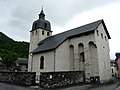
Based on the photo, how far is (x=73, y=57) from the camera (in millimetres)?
22969

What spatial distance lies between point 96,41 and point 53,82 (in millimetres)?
9390

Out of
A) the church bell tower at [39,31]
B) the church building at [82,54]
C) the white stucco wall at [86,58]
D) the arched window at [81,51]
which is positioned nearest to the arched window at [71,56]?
the church building at [82,54]

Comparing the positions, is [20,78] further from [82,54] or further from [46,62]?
[82,54]

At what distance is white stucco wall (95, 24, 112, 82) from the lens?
20447 millimetres

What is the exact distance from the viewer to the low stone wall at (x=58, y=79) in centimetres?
1419

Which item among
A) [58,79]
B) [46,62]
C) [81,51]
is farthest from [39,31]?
[58,79]

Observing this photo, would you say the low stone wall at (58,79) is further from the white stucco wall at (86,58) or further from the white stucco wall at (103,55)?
the white stucco wall at (103,55)

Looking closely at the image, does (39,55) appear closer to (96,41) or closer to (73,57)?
(73,57)

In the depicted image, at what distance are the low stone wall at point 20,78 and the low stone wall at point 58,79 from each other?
1.82 m

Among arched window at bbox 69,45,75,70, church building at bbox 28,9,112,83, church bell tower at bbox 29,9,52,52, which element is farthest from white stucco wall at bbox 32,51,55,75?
church bell tower at bbox 29,9,52,52

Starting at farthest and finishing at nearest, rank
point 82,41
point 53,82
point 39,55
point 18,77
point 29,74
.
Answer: point 39,55, point 82,41, point 18,77, point 29,74, point 53,82

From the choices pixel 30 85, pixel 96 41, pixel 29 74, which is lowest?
pixel 30 85

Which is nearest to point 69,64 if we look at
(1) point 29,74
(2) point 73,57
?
(2) point 73,57

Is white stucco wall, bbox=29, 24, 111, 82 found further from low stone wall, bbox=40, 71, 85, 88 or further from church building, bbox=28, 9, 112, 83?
low stone wall, bbox=40, 71, 85, 88
